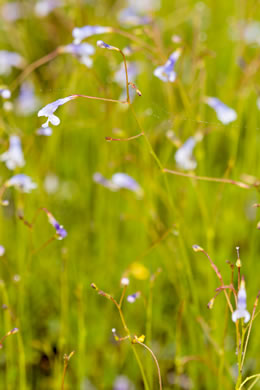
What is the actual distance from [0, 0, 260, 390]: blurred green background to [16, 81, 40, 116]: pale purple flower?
0.03 m

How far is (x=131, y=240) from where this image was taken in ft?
5.87

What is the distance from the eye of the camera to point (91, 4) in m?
2.94

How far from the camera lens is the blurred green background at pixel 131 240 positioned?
131cm

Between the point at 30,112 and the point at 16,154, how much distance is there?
989 mm

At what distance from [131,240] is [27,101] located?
75 centimetres

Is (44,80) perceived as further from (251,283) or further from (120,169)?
(251,283)

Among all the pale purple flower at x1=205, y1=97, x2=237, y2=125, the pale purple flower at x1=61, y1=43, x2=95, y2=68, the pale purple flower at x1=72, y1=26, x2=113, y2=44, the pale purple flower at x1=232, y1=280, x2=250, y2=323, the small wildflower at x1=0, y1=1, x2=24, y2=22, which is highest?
the small wildflower at x1=0, y1=1, x2=24, y2=22

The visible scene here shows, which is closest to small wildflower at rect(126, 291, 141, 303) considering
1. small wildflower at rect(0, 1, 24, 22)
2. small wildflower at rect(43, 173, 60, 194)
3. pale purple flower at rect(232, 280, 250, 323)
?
pale purple flower at rect(232, 280, 250, 323)

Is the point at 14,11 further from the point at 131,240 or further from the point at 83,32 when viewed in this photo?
the point at 83,32

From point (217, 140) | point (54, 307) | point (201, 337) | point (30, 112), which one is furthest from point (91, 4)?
point (201, 337)

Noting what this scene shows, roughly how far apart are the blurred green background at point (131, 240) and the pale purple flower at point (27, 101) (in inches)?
1.4

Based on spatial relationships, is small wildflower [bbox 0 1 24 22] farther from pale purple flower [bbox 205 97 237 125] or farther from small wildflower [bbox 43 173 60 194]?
pale purple flower [bbox 205 97 237 125]

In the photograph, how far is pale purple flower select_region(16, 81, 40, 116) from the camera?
2.12m

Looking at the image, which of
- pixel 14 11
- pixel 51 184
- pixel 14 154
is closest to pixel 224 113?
pixel 14 154
